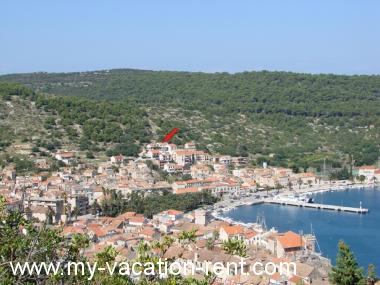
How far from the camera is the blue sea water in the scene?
18750 mm

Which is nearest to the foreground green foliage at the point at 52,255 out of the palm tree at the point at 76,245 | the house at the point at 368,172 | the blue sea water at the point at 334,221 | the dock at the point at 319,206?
the palm tree at the point at 76,245

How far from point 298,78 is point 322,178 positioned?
2118 cm

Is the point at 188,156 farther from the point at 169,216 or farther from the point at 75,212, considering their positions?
the point at 75,212

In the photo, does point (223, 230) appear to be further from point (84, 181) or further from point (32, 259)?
point (32, 259)

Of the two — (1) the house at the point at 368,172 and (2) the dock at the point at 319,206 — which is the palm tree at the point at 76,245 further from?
(1) the house at the point at 368,172

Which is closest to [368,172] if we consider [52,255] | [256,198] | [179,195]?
[256,198]

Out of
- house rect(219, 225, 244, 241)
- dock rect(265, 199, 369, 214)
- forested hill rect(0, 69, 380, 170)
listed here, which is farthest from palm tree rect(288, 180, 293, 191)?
house rect(219, 225, 244, 241)

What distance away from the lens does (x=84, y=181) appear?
1072 inches

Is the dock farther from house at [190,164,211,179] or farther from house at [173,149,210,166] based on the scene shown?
house at [173,149,210,166]

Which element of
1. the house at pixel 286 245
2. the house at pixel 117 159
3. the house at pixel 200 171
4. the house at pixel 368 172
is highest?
the house at pixel 117 159

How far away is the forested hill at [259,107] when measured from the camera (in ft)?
127

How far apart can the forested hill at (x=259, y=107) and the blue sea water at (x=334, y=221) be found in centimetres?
716

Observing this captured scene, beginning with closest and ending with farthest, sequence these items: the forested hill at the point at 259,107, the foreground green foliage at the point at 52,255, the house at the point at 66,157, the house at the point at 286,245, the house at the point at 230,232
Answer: the foreground green foliage at the point at 52,255
the house at the point at 286,245
the house at the point at 230,232
the house at the point at 66,157
the forested hill at the point at 259,107

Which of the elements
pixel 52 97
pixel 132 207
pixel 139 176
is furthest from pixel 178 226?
pixel 52 97
